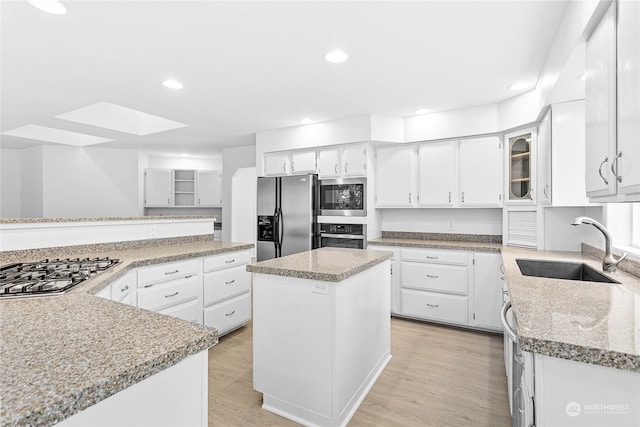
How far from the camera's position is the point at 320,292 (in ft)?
5.94

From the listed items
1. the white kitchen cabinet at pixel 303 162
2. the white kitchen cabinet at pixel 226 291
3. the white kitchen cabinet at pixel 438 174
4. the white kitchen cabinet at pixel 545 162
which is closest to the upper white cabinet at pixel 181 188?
the white kitchen cabinet at pixel 303 162

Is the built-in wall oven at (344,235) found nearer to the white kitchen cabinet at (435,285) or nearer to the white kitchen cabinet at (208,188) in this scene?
the white kitchen cabinet at (435,285)

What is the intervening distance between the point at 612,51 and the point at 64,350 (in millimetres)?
2071

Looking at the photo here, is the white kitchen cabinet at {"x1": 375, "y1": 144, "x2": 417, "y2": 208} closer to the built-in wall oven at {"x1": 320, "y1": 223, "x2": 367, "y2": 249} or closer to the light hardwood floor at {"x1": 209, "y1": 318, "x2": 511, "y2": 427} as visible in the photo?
the built-in wall oven at {"x1": 320, "y1": 223, "x2": 367, "y2": 249}

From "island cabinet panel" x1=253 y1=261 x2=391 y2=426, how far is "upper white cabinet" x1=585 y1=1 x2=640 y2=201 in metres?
1.30

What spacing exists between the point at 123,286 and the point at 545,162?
11.3ft

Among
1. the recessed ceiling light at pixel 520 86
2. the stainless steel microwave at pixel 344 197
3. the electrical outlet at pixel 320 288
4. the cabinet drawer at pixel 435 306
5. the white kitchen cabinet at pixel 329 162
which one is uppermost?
the recessed ceiling light at pixel 520 86

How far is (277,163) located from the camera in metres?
4.61

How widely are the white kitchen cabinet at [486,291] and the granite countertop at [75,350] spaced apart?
305 cm

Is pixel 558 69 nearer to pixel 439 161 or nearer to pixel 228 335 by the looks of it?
pixel 439 161

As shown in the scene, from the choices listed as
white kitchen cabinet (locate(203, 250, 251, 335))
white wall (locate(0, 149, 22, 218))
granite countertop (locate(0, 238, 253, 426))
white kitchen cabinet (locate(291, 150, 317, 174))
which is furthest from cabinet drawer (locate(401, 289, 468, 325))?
white wall (locate(0, 149, 22, 218))

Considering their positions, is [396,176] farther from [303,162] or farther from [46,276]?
[46,276]

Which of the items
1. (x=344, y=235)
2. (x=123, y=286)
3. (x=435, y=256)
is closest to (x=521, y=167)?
(x=435, y=256)

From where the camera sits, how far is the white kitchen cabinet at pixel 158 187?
259 inches
